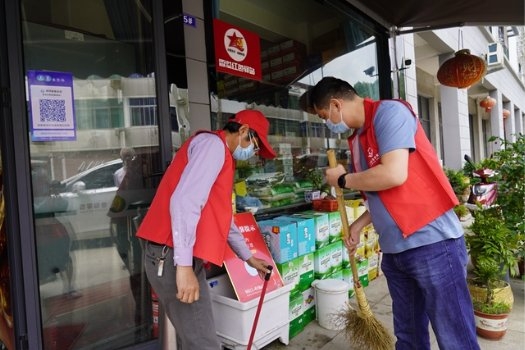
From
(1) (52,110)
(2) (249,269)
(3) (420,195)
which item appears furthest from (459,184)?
(1) (52,110)

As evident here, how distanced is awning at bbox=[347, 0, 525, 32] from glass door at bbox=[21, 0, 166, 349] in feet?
11.8

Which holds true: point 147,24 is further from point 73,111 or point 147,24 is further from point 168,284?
point 168,284

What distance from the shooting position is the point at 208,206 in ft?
5.52

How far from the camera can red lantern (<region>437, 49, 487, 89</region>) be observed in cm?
554

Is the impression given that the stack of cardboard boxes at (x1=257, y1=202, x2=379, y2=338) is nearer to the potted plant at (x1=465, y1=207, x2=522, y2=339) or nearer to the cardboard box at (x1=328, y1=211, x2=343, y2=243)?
the cardboard box at (x1=328, y1=211, x2=343, y2=243)

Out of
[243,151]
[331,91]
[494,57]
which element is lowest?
[243,151]

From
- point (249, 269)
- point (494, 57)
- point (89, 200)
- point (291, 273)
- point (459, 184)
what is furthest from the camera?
point (494, 57)

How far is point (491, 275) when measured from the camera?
9.78 ft

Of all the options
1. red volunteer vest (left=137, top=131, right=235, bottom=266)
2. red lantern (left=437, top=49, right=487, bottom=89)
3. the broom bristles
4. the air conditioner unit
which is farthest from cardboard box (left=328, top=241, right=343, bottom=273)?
the air conditioner unit

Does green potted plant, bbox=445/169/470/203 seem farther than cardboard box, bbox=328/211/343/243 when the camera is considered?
Yes

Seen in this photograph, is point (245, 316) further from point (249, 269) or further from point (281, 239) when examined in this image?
point (281, 239)

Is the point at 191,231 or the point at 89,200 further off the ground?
the point at 89,200

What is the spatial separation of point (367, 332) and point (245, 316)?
863mm

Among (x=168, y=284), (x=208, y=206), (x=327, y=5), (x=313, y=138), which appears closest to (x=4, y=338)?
(x=168, y=284)
